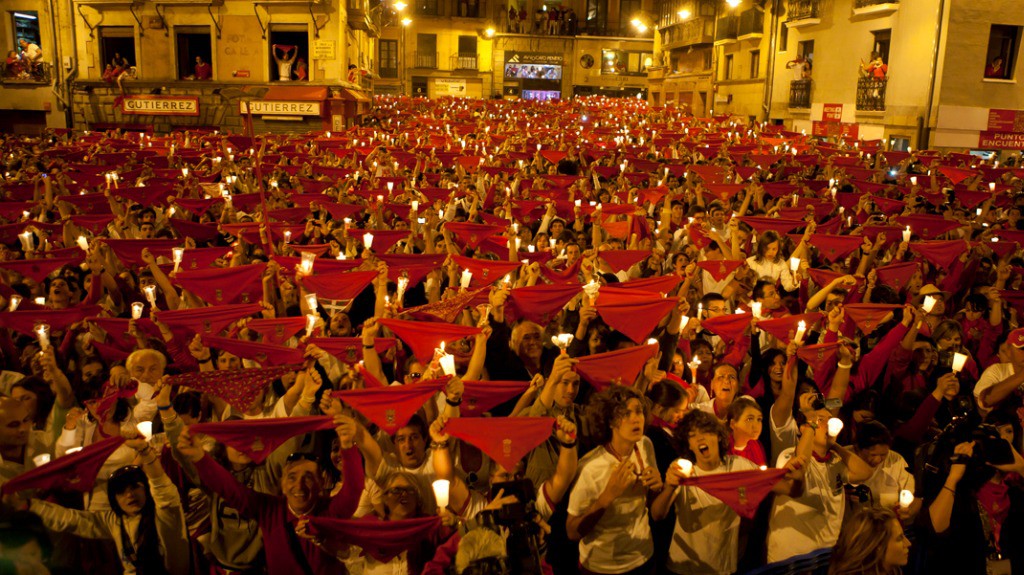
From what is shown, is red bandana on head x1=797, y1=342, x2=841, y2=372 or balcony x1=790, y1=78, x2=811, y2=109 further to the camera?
balcony x1=790, y1=78, x2=811, y2=109

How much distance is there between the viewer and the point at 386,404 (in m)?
4.32

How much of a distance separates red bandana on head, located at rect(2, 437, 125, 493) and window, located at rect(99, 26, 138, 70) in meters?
28.2

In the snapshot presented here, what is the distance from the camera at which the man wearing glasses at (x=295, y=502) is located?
3.80 m

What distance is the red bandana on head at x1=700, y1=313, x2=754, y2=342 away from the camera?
6023 mm

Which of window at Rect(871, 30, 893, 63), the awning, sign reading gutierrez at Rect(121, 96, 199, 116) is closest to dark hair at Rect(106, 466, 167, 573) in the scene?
the awning

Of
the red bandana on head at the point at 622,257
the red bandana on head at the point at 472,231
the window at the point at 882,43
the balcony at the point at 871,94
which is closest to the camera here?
the red bandana on head at the point at 622,257

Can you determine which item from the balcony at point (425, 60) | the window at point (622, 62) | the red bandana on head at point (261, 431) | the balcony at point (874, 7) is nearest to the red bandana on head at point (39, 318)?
the red bandana on head at point (261, 431)

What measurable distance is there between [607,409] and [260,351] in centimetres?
267

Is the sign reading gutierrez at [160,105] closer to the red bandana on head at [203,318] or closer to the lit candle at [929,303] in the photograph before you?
the red bandana on head at [203,318]

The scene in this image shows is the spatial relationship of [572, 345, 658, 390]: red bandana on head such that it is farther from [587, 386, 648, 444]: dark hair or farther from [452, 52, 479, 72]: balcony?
[452, 52, 479, 72]: balcony

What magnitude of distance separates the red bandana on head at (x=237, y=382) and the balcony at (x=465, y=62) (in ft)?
187

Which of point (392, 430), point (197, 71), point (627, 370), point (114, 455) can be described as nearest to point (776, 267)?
point (627, 370)

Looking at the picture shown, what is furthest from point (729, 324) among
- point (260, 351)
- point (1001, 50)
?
point (1001, 50)

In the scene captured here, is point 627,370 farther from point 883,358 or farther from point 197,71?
point 197,71
